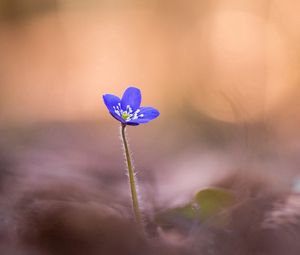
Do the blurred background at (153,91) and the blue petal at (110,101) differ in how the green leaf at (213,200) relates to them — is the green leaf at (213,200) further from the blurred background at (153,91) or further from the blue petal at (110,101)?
the blue petal at (110,101)

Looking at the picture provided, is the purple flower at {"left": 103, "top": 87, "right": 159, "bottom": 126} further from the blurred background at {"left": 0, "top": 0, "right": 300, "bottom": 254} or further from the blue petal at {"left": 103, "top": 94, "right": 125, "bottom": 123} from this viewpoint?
the blurred background at {"left": 0, "top": 0, "right": 300, "bottom": 254}

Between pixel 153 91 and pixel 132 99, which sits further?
pixel 153 91

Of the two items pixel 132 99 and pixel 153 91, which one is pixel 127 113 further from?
pixel 153 91

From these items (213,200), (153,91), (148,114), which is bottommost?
(213,200)

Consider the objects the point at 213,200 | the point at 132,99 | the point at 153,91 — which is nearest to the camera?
the point at 213,200

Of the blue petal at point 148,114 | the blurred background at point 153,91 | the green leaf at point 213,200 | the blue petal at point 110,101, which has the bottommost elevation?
the green leaf at point 213,200

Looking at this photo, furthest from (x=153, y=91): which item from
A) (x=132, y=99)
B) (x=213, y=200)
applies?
(x=213, y=200)

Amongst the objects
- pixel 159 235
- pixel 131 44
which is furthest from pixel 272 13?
pixel 159 235

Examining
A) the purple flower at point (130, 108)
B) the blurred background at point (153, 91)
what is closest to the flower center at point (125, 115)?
the purple flower at point (130, 108)
